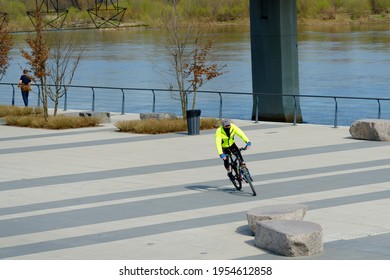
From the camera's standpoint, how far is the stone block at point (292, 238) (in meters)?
13.7

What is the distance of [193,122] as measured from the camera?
94.5 ft

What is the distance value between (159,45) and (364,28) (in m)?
23.4

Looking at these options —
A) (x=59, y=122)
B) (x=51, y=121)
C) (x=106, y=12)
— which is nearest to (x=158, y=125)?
(x=59, y=122)

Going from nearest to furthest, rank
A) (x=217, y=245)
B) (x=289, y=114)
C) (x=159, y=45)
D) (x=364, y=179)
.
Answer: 1. (x=217, y=245)
2. (x=364, y=179)
3. (x=289, y=114)
4. (x=159, y=45)

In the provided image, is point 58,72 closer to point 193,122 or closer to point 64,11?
point 64,11

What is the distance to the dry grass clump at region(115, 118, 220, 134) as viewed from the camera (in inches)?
1175

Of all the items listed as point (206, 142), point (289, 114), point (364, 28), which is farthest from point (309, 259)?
point (364, 28)

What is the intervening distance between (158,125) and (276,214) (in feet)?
49.3

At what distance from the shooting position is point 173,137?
28766 mm

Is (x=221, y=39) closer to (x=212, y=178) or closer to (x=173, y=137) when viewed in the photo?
(x=173, y=137)

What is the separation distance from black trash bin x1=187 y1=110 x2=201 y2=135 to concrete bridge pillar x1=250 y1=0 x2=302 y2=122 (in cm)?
665

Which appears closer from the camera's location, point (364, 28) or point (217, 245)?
point (217, 245)

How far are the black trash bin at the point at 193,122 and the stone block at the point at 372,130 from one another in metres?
4.35

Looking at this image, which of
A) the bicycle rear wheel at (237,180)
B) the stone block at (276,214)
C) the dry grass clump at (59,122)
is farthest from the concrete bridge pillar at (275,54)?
the stone block at (276,214)
